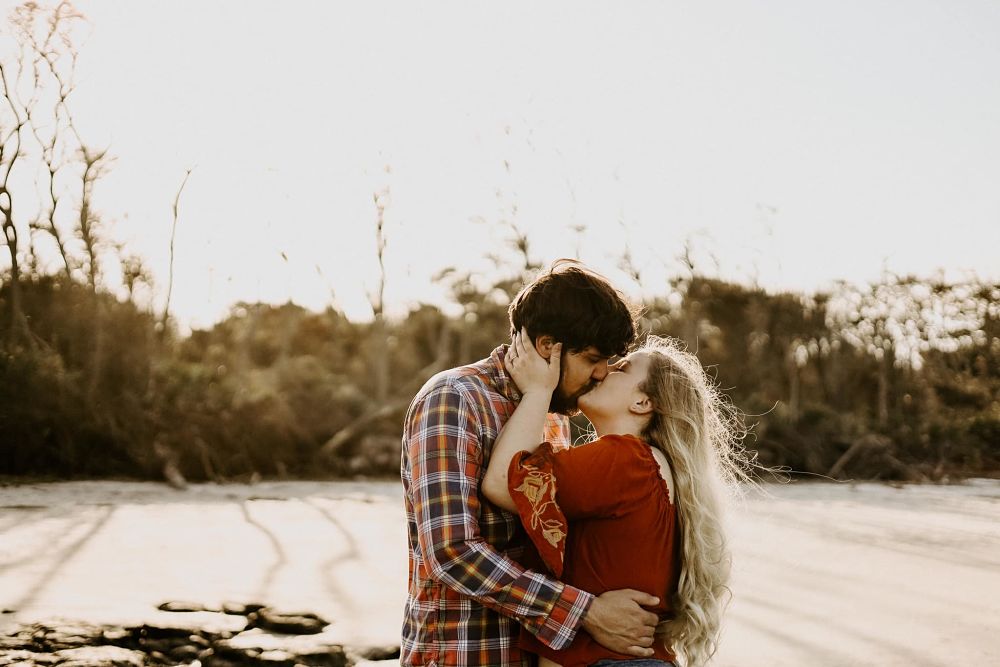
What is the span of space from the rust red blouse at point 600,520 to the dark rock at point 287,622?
3392mm

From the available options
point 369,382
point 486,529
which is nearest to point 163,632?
point 486,529

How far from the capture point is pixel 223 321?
2375 centimetres

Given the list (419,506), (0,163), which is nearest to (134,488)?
(0,163)

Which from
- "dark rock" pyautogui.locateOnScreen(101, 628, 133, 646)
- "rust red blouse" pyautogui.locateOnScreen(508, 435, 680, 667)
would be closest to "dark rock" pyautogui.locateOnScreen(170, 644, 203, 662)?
"dark rock" pyautogui.locateOnScreen(101, 628, 133, 646)

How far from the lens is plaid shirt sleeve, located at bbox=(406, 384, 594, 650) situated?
2.09m

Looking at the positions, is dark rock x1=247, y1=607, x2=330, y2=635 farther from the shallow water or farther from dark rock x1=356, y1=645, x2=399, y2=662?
dark rock x1=356, y1=645, x2=399, y2=662

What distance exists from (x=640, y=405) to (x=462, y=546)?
0.67 metres

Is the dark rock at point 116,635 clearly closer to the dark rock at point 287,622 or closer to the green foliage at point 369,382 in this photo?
the dark rock at point 287,622

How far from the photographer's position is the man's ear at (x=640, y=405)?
2.49m

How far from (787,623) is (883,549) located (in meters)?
4.03

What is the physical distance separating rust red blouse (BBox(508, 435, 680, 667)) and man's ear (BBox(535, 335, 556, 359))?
0.23 meters

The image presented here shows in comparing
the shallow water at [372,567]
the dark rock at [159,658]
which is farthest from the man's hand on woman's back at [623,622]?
the dark rock at [159,658]

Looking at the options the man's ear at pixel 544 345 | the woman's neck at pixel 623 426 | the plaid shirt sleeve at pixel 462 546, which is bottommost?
the plaid shirt sleeve at pixel 462 546

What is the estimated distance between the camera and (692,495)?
2.38 m
